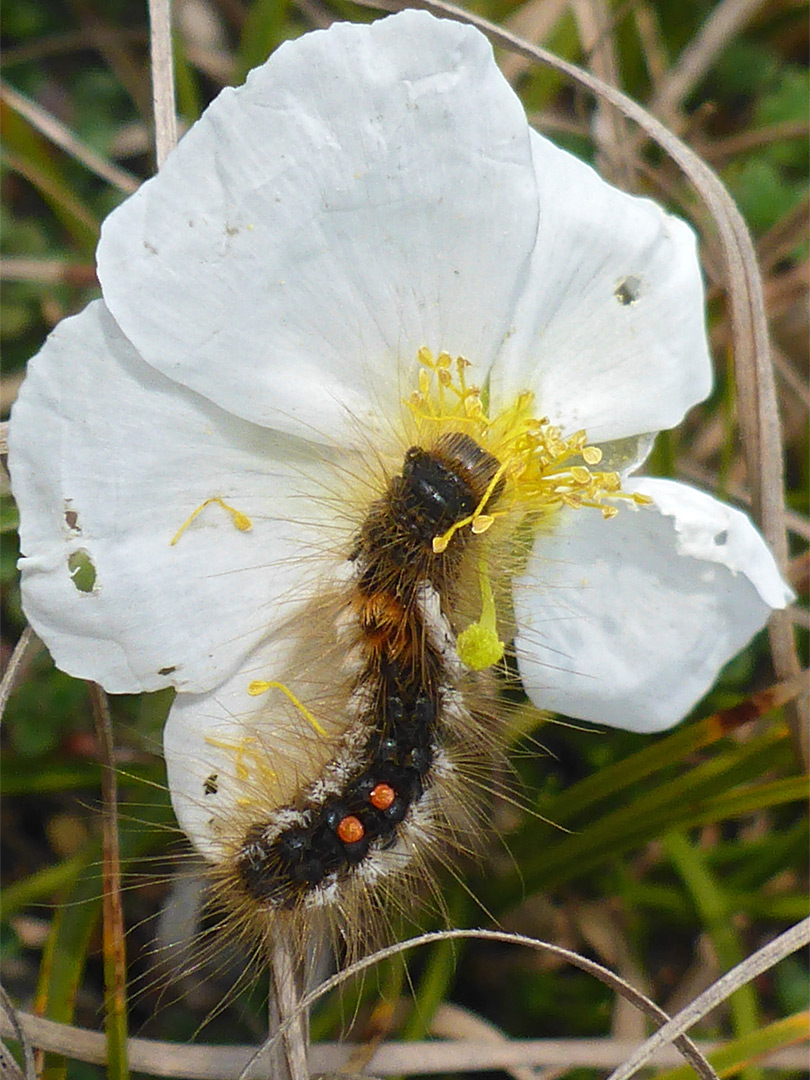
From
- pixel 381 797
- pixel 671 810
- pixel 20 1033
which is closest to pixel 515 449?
pixel 381 797

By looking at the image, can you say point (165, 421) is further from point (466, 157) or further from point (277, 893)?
point (277, 893)

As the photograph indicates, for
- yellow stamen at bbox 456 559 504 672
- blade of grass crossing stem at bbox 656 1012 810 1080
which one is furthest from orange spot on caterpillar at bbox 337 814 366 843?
blade of grass crossing stem at bbox 656 1012 810 1080

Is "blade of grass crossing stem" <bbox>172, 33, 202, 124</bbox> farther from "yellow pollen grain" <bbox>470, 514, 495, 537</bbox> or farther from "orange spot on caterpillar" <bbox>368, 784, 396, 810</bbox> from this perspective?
"orange spot on caterpillar" <bbox>368, 784, 396, 810</bbox>

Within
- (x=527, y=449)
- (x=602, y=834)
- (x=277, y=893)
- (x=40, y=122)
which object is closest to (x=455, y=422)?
(x=527, y=449)

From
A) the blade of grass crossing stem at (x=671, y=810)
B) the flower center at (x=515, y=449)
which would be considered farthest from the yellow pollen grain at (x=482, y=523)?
the blade of grass crossing stem at (x=671, y=810)

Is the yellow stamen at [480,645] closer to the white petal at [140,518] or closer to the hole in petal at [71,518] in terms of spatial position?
the white petal at [140,518]

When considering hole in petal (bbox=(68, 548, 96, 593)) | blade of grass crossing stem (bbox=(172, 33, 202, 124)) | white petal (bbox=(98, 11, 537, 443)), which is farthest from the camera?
blade of grass crossing stem (bbox=(172, 33, 202, 124))

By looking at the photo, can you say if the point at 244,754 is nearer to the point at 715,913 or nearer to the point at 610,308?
the point at 610,308
